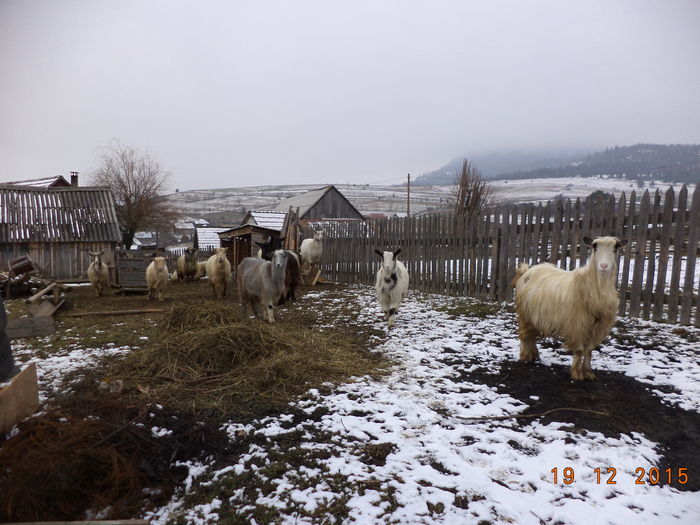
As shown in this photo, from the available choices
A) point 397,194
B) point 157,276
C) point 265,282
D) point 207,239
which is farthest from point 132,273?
point 397,194

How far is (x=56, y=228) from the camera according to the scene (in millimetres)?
18562

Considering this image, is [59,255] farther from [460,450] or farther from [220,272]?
[460,450]

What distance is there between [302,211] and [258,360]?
110 feet

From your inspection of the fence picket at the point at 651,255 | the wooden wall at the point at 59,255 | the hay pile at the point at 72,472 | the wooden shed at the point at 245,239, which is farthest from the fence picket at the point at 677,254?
the wooden wall at the point at 59,255

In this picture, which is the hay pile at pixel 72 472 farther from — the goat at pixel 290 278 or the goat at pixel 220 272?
the goat at pixel 220 272

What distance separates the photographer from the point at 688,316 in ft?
18.3

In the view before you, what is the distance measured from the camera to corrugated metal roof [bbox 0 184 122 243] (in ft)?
58.7

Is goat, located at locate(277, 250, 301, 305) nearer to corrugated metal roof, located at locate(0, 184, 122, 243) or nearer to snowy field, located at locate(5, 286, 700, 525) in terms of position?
snowy field, located at locate(5, 286, 700, 525)

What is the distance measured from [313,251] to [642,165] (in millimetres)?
165569

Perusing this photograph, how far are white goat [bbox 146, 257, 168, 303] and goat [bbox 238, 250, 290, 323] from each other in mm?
4335

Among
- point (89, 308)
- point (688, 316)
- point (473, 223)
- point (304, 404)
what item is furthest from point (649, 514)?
point (89, 308)

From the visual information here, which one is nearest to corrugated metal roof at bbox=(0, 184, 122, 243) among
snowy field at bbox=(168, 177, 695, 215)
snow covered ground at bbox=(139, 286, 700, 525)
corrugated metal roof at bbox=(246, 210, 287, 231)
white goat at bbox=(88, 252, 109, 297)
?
corrugated metal roof at bbox=(246, 210, 287, 231)

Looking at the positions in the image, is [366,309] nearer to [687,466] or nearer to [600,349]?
[600,349]

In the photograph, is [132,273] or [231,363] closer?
[231,363]
